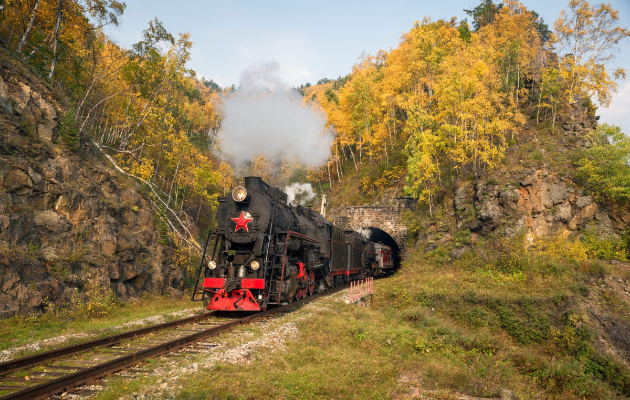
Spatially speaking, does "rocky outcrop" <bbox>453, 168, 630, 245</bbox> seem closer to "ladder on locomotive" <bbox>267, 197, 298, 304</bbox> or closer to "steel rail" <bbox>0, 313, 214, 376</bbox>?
"ladder on locomotive" <bbox>267, 197, 298, 304</bbox>

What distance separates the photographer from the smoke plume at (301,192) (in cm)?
4488

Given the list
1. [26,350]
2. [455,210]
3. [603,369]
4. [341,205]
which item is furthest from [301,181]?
[26,350]

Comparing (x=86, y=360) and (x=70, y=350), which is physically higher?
(x=70, y=350)

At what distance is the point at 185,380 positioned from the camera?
5.96 meters

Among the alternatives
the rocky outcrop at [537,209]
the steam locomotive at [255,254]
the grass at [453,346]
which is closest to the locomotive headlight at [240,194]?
the steam locomotive at [255,254]

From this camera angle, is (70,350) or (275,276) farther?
(275,276)

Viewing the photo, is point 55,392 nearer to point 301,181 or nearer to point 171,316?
point 171,316

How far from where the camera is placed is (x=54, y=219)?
43.9ft

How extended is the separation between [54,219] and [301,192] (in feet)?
110

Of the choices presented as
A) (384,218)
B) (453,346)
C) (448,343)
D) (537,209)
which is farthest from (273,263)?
(384,218)

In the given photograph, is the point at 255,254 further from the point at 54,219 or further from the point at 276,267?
the point at 54,219

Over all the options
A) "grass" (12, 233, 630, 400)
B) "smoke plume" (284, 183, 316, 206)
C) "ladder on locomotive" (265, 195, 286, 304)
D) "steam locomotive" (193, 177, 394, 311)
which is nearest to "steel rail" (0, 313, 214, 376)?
"grass" (12, 233, 630, 400)

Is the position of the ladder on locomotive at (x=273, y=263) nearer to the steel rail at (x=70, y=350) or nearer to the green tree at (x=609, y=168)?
the steel rail at (x=70, y=350)

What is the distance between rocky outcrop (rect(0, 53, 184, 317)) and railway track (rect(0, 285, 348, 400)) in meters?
4.35
